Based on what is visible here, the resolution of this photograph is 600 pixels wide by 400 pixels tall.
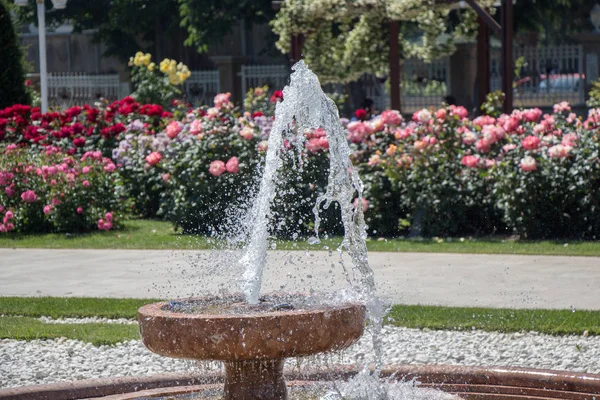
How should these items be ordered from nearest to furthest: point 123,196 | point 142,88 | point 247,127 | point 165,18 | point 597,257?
point 597,257 < point 247,127 < point 123,196 < point 142,88 < point 165,18

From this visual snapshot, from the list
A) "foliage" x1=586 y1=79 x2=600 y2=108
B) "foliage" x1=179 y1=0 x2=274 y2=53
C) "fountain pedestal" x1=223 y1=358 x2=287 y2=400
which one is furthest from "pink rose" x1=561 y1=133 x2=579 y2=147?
"foliage" x1=179 y1=0 x2=274 y2=53

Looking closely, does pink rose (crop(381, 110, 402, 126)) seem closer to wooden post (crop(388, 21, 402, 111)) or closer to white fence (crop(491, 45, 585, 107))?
wooden post (crop(388, 21, 402, 111))

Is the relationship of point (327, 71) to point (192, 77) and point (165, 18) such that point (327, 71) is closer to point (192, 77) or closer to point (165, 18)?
point (192, 77)

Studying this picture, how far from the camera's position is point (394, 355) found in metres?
5.81

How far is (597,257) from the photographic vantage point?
29.3 feet

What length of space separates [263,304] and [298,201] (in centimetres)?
668

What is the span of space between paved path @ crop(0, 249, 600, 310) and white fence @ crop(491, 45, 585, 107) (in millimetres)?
12048

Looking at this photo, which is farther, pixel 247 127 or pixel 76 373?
pixel 247 127

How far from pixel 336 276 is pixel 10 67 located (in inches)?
415

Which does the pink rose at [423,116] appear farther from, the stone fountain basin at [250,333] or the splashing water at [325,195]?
the stone fountain basin at [250,333]

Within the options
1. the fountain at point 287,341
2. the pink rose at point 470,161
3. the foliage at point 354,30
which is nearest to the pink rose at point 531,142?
the pink rose at point 470,161

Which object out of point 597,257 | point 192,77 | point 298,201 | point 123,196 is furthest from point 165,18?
point 597,257

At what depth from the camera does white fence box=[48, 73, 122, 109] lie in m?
26.4

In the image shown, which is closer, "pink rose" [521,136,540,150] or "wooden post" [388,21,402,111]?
"pink rose" [521,136,540,150]
